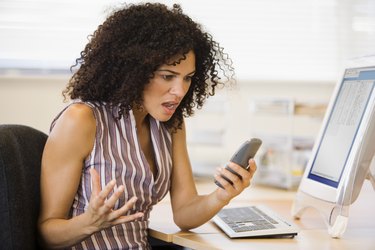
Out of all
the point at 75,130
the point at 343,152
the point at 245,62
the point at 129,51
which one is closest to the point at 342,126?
the point at 343,152

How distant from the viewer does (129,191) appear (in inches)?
54.1

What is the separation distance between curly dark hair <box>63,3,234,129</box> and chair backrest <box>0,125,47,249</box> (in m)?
0.20

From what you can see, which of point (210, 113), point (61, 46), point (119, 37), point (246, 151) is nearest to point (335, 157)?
point (246, 151)

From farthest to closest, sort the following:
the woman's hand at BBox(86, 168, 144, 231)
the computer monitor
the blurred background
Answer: the blurred background < the computer monitor < the woman's hand at BBox(86, 168, 144, 231)

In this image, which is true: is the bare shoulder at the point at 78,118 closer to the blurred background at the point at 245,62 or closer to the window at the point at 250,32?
the blurred background at the point at 245,62

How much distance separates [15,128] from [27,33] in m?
1.60

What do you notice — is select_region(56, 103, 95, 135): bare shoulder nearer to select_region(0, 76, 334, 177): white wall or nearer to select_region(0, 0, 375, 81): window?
select_region(0, 76, 334, 177): white wall

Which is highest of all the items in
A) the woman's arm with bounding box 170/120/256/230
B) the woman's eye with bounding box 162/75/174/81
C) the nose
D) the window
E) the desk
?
the window

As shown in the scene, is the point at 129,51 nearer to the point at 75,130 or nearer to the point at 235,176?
the point at 75,130

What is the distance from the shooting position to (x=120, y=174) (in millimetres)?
1372

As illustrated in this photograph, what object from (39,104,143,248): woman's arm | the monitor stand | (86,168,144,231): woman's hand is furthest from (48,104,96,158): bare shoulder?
the monitor stand

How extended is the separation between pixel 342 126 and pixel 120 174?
2.00ft

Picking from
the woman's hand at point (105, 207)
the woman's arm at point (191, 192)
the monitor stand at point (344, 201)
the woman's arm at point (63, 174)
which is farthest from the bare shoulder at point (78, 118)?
the monitor stand at point (344, 201)

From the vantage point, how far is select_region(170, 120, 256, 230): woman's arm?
52.6 inches
